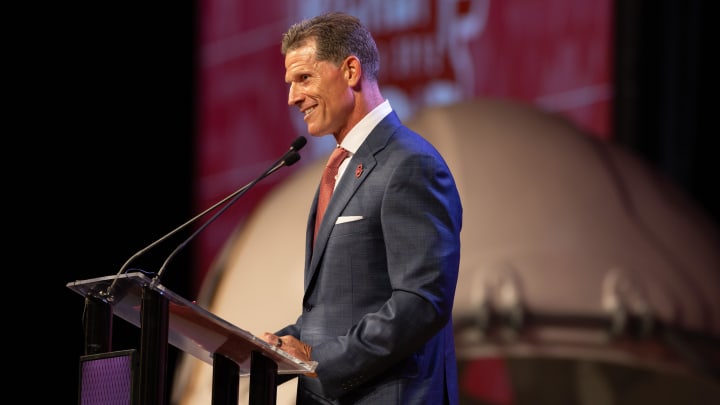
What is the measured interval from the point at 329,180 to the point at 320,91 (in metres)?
0.15

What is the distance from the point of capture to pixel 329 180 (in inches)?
71.7

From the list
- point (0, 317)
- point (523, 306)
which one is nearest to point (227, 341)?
point (523, 306)

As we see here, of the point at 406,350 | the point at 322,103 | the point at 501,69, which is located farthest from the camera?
the point at 501,69

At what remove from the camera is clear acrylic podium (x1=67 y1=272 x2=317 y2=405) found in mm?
1591

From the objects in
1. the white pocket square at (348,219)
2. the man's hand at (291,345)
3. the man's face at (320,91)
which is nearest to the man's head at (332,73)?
the man's face at (320,91)

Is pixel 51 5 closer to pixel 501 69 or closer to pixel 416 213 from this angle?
pixel 501 69

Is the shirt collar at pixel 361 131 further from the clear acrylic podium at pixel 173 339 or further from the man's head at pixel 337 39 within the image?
the clear acrylic podium at pixel 173 339

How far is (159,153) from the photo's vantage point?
5594 mm

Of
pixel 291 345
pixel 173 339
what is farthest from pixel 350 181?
pixel 173 339

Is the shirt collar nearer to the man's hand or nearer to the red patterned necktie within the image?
the red patterned necktie

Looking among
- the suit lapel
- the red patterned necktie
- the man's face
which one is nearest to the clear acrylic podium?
the suit lapel

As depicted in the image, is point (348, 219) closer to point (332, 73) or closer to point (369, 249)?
point (369, 249)

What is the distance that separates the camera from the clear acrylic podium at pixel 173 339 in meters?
1.59

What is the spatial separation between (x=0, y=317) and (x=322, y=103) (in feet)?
12.9
